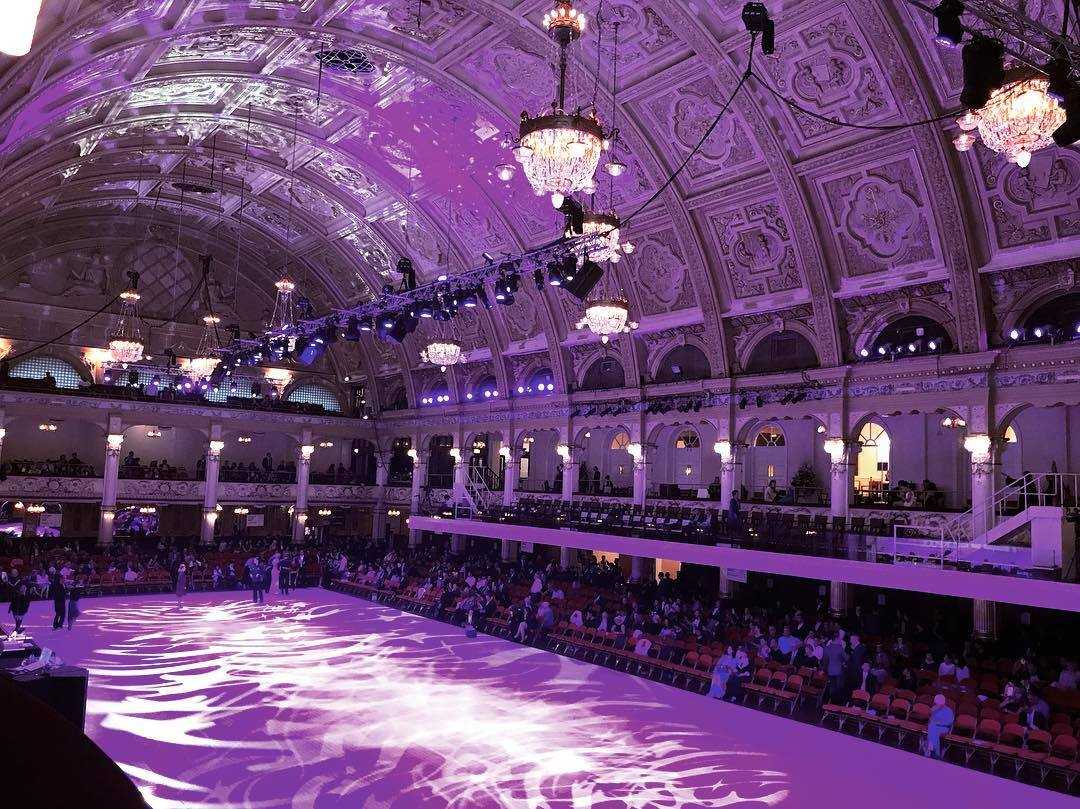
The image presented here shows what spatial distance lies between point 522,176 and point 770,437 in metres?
13.3

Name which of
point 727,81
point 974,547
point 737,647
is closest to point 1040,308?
point 974,547

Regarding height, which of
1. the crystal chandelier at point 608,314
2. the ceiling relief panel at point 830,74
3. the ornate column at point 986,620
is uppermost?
the ceiling relief panel at point 830,74

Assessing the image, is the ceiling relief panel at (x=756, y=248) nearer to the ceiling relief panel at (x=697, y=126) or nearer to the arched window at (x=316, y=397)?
the ceiling relief panel at (x=697, y=126)

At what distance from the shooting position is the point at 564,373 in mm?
27531

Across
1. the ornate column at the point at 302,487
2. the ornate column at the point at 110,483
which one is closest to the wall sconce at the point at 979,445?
the ornate column at the point at 302,487

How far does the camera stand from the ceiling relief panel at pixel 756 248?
20484mm

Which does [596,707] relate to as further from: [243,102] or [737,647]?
[243,102]

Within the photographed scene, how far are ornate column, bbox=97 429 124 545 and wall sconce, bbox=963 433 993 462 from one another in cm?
2894

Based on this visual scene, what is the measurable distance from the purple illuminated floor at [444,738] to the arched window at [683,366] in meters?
10.5

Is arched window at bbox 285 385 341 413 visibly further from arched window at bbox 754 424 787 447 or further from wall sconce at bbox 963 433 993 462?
wall sconce at bbox 963 433 993 462

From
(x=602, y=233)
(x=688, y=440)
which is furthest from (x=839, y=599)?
(x=688, y=440)

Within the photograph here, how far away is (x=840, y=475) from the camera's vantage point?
808 inches

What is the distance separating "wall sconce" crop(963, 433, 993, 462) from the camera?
58.1 ft

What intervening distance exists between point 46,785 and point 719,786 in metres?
10.7
